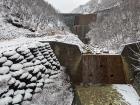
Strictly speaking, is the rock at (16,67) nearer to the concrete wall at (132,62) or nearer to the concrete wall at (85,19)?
the concrete wall at (132,62)

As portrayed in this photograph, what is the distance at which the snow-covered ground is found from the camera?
30.6 feet

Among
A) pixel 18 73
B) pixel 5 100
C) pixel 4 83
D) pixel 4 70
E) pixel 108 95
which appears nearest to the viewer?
pixel 5 100

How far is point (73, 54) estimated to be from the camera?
1113 cm

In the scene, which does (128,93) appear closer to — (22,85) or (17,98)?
(22,85)

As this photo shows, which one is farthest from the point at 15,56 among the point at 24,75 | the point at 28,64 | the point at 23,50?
the point at 23,50

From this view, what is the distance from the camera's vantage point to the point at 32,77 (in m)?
Result: 8.12

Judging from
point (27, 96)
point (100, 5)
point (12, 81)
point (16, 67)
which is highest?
point (100, 5)

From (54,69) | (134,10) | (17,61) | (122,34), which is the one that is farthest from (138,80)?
(134,10)

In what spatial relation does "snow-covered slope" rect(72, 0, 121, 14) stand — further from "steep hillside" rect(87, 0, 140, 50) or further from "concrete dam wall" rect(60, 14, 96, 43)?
"steep hillside" rect(87, 0, 140, 50)

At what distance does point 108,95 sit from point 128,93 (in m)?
0.96

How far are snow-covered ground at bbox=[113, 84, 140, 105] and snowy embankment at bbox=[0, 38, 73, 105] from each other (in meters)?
2.02

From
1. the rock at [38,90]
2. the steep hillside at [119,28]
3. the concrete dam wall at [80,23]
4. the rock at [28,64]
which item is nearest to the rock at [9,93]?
the rock at [28,64]

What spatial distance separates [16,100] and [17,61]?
150 centimetres

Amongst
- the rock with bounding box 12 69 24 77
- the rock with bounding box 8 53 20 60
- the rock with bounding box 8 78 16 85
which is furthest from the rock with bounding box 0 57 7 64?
the rock with bounding box 8 78 16 85
